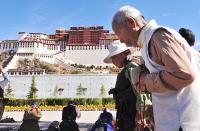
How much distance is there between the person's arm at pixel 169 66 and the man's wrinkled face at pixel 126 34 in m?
0.19

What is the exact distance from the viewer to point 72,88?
50.3 meters

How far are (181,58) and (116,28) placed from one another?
0.43 m

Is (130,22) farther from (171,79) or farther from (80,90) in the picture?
(80,90)

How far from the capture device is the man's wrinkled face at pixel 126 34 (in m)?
2.17

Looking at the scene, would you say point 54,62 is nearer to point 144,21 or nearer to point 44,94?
point 44,94

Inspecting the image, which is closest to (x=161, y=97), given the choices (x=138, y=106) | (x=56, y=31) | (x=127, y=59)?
(x=138, y=106)

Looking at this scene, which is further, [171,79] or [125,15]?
[125,15]

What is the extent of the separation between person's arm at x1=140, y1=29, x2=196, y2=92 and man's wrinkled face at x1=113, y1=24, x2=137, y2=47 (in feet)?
0.64

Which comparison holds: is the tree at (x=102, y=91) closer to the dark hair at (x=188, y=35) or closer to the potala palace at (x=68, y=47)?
the potala palace at (x=68, y=47)

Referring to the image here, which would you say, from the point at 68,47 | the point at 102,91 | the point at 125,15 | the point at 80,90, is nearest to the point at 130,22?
the point at 125,15

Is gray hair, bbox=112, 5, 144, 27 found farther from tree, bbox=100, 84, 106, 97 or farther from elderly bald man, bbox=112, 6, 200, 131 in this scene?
tree, bbox=100, 84, 106, 97

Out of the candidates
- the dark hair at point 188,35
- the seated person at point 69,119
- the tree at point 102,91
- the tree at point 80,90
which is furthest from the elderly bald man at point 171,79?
the tree at point 80,90

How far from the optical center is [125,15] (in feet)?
7.11

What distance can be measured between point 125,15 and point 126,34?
0.30 ft
